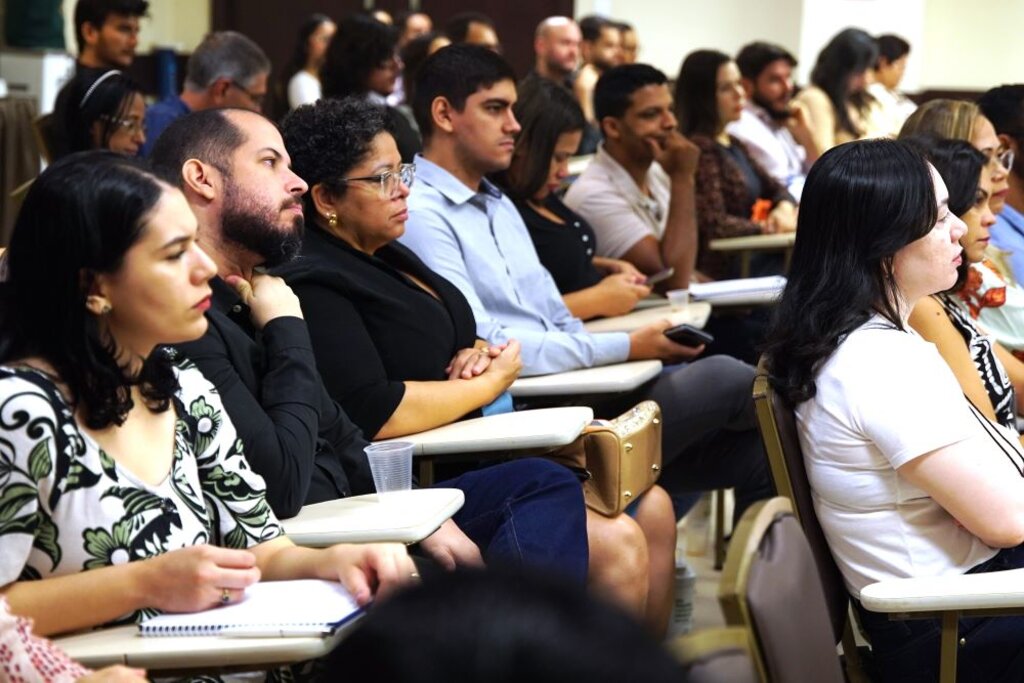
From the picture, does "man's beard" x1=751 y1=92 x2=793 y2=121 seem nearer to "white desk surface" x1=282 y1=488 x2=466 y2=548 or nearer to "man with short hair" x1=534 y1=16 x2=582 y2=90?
"man with short hair" x1=534 y1=16 x2=582 y2=90

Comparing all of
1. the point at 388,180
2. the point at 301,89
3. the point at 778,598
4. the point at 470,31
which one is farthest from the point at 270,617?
the point at 470,31

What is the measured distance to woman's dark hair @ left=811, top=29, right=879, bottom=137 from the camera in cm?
773

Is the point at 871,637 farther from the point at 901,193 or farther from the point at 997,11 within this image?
the point at 997,11

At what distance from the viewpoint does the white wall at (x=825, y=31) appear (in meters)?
10.8

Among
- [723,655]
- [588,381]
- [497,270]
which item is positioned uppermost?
[723,655]

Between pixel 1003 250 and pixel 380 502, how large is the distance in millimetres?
1998

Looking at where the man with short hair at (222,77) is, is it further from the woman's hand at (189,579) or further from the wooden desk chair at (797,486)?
the woman's hand at (189,579)

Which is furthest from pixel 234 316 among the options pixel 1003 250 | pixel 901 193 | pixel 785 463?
pixel 1003 250

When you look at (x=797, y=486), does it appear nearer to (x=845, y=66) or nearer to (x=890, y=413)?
(x=890, y=413)

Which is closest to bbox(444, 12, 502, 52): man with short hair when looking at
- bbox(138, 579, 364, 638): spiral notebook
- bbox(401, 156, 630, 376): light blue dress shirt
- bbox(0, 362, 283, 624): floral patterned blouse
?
bbox(401, 156, 630, 376): light blue dress shirt

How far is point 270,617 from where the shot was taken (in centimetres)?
166

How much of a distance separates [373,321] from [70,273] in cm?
113

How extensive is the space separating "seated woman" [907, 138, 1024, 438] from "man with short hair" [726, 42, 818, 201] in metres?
3.33

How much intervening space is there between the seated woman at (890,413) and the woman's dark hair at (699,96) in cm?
336
